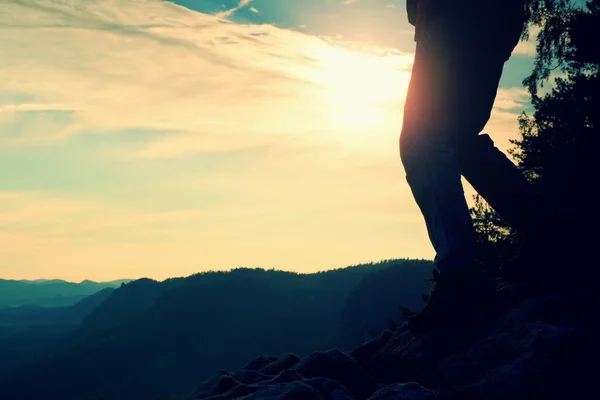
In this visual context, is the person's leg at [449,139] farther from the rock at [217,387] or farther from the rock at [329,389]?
the rock at [217,387]

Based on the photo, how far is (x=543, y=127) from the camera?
25.0 meters

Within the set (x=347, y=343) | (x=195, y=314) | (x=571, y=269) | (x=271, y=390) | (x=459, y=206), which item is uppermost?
(x=195, y=314)

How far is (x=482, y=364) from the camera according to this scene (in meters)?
4.18

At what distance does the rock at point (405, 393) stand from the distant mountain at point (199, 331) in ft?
254

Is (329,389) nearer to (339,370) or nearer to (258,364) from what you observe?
(339,370)

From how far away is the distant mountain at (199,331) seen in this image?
101 m

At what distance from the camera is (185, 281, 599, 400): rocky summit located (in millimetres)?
3822

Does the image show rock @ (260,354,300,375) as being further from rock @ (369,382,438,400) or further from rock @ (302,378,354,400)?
rock @ (369,382,438,400)

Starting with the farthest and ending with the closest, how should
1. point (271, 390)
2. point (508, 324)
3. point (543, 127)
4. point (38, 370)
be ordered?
1. point (38, 370)
2. point (543, 127)
3. point (508, 324)
4. point (271, 390)

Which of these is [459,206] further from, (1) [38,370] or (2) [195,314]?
(2) [195,314]

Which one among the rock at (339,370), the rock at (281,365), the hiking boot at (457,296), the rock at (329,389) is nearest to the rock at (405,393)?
the rock at (329,389)

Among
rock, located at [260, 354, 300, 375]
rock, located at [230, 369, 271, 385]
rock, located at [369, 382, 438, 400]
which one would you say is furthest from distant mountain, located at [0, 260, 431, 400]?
rock, located at [369, 382, 438, 400]

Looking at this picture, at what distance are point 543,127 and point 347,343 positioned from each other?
210 ft

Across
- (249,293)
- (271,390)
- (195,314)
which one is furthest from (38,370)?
(271,390)
